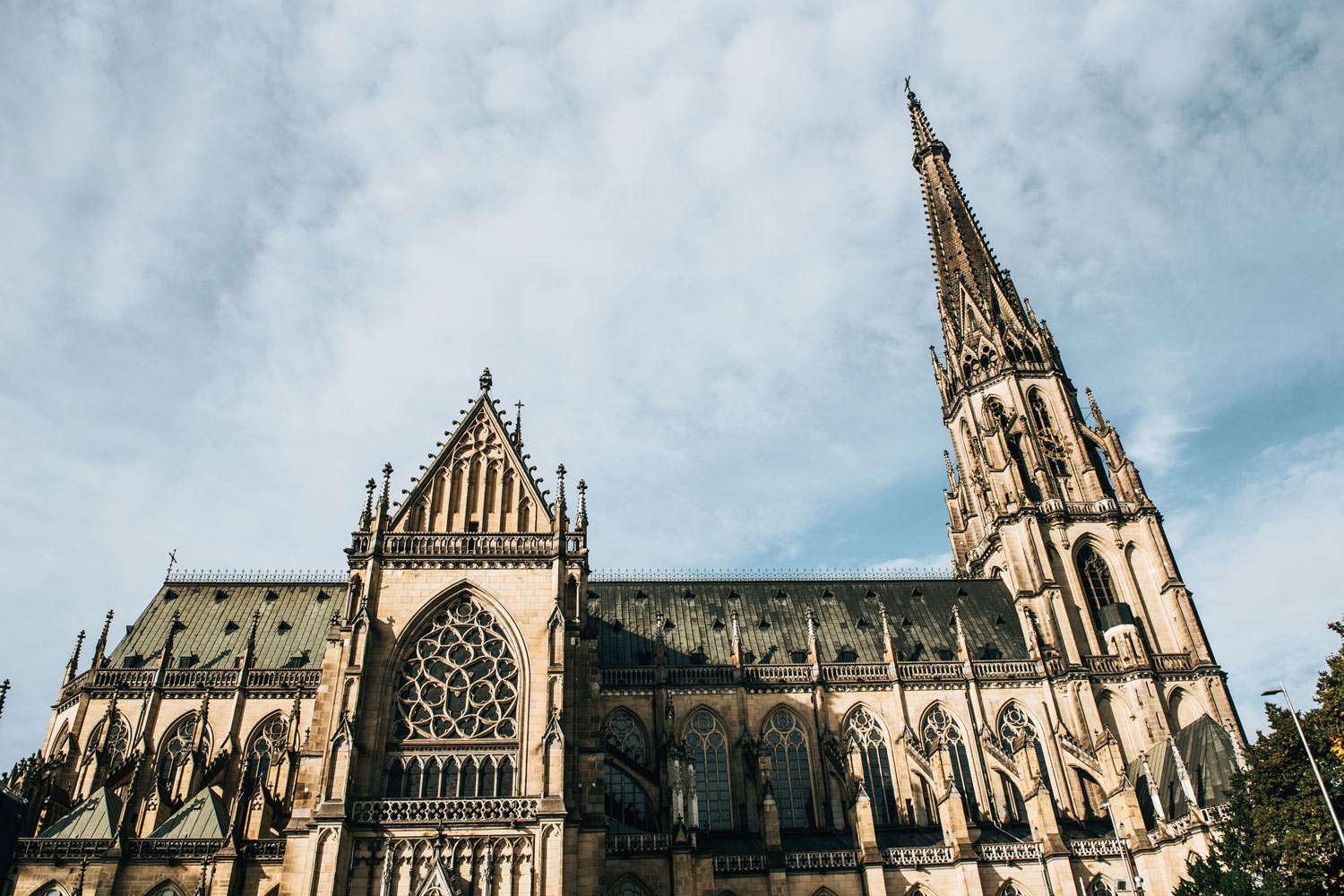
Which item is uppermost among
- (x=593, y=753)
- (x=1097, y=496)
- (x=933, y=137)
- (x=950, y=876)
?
(x=933, y=137)

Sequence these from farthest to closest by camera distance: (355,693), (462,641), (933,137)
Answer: (933,137)
(462,641)
(355,693)

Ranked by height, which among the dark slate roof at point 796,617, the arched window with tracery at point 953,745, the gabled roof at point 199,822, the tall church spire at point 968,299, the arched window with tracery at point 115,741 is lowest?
the gabled roof at point 199,822

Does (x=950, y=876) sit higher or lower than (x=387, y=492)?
lower

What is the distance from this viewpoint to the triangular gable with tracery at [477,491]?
1248 inches

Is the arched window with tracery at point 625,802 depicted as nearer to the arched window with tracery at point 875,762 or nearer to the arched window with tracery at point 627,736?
the arched window with tracery at point 627,736

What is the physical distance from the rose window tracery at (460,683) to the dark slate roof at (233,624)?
44.3 ft

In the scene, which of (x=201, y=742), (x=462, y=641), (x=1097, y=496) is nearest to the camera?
(x=462, y=641)

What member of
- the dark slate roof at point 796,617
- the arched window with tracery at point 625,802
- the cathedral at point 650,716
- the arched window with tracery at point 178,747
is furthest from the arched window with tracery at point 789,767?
the arched window with tracery at point 178,747

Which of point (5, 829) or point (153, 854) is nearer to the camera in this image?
point (153, 854)

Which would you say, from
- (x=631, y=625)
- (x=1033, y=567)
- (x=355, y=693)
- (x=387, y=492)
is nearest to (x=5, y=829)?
(x=355, y=693)

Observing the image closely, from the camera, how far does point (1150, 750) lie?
37781 millimetres

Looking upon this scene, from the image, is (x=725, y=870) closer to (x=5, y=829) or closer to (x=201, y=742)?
(x=201, y=742)

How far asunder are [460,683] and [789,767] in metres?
16.0

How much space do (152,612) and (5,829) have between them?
1344 centimetres
